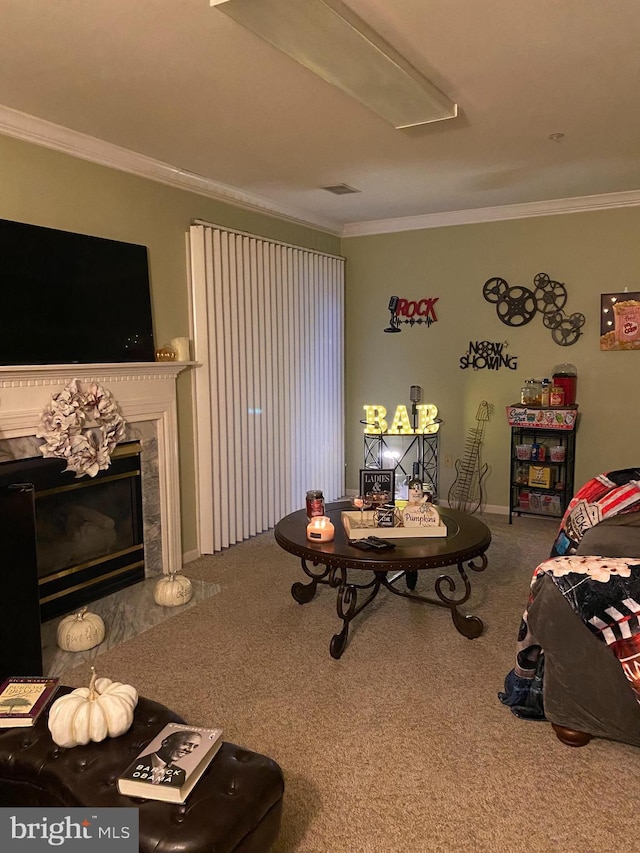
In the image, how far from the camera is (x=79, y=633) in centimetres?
297

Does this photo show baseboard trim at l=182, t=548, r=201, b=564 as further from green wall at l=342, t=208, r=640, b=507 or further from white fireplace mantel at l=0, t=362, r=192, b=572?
green wall at l=342, t=208, r=640, b=507

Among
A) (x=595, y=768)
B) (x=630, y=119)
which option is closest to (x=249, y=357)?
(x=630, y=119)

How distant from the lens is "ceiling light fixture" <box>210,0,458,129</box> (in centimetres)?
204

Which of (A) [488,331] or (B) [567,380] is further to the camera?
(A) [488,331]

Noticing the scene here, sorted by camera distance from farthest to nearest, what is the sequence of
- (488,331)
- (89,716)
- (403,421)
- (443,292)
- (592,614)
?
(403,421) → (443,292) → (488,331) → (592,614) → (89,716)

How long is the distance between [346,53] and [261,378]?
2.69 m

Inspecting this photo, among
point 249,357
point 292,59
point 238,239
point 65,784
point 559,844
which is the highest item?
point 292,59

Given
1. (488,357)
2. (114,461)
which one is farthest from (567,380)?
(114,461)

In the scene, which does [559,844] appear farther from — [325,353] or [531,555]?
[325,353]

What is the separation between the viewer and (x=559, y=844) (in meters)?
1.81

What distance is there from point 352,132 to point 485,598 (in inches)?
103

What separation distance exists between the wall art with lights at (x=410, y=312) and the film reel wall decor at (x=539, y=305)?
497 millimetres

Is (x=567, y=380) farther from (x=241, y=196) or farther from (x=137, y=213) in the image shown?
(x=137, y=213)

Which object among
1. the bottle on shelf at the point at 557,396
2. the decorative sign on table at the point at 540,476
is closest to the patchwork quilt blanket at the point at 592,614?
the decorative sign on table at the point at 540,476
